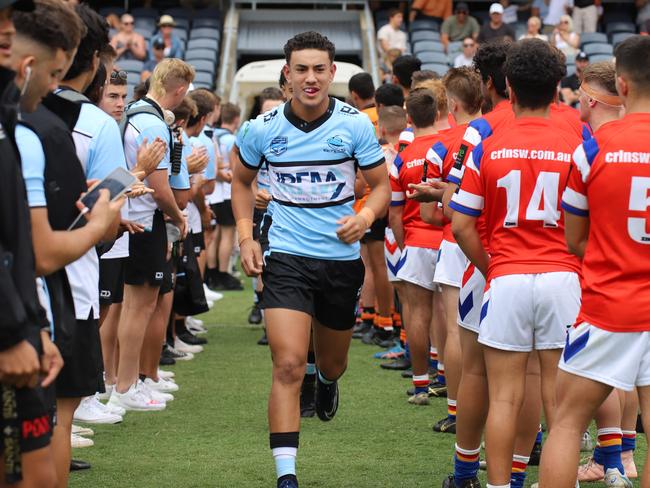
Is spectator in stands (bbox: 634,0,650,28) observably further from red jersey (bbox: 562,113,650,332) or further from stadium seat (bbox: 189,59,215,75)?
red jersey (bbox: 562,113,650,332)

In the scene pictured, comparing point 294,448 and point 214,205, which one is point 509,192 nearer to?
point 294,448

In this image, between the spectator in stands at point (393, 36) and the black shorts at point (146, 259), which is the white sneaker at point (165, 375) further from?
the spectator in stands at point (393, 36)

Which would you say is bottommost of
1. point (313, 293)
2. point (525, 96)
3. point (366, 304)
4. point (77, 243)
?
point (366, 304)

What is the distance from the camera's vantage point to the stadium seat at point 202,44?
69.4ft

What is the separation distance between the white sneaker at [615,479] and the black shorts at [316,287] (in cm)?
147

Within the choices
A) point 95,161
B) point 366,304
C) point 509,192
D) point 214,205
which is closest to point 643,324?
point 509,192

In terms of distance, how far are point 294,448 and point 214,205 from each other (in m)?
9.00

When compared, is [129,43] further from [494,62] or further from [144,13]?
[494,62]

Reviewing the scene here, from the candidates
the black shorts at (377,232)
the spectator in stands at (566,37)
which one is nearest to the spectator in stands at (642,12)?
the spectator in stands at (566,37)

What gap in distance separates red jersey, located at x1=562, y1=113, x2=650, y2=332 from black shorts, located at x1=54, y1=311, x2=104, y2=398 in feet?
6.31

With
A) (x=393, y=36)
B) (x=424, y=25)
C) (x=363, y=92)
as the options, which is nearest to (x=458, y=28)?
(x=424, y=25)

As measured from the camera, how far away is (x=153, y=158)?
568cm

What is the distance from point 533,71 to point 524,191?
51 centimetres

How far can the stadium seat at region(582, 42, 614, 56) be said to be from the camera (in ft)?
65.8
